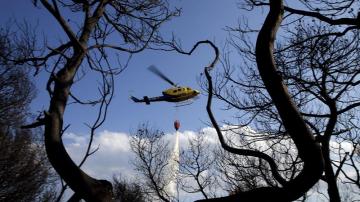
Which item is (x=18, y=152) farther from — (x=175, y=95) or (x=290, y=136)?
(x=290, y=136)

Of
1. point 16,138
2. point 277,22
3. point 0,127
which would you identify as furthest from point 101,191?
point 16,138

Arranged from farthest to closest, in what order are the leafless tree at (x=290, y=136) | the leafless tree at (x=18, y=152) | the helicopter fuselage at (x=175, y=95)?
the helicopter fuselage at (x=175, y=95) → the leafless tree at (x=18, y=152) → the leafless tree at (x=290, y=136)

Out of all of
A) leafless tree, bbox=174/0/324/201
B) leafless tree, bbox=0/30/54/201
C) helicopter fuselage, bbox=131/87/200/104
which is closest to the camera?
leafless tree, bbox=174/0/324/201

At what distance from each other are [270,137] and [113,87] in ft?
17.5

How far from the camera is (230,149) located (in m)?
2.93

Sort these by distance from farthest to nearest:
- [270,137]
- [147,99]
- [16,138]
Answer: [147,99]
[16,138]
[270,137]

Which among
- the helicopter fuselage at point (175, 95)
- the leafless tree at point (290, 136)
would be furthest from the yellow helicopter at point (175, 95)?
the leafless tree at point (290, 136)

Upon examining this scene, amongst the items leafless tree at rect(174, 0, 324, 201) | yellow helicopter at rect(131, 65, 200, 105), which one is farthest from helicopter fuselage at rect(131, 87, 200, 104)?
leafless tree at rect(174, 0, 324, 201)

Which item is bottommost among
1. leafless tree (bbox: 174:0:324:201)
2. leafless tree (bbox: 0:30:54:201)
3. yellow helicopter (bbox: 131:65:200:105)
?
leafless tree (bbox: 174:0:324:201)

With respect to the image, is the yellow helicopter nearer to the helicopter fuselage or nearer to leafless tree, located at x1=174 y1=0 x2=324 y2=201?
the helicopter fuselage

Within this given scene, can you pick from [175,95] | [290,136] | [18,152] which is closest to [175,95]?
[175,95]

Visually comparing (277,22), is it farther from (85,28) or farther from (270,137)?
(270,137)

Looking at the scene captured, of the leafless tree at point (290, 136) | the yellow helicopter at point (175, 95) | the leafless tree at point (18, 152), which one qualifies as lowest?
the leafless tree at point (290, 136)

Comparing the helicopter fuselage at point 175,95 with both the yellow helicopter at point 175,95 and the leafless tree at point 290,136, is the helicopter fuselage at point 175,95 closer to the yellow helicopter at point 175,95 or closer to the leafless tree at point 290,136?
the yellow helicopter at point 175,95
